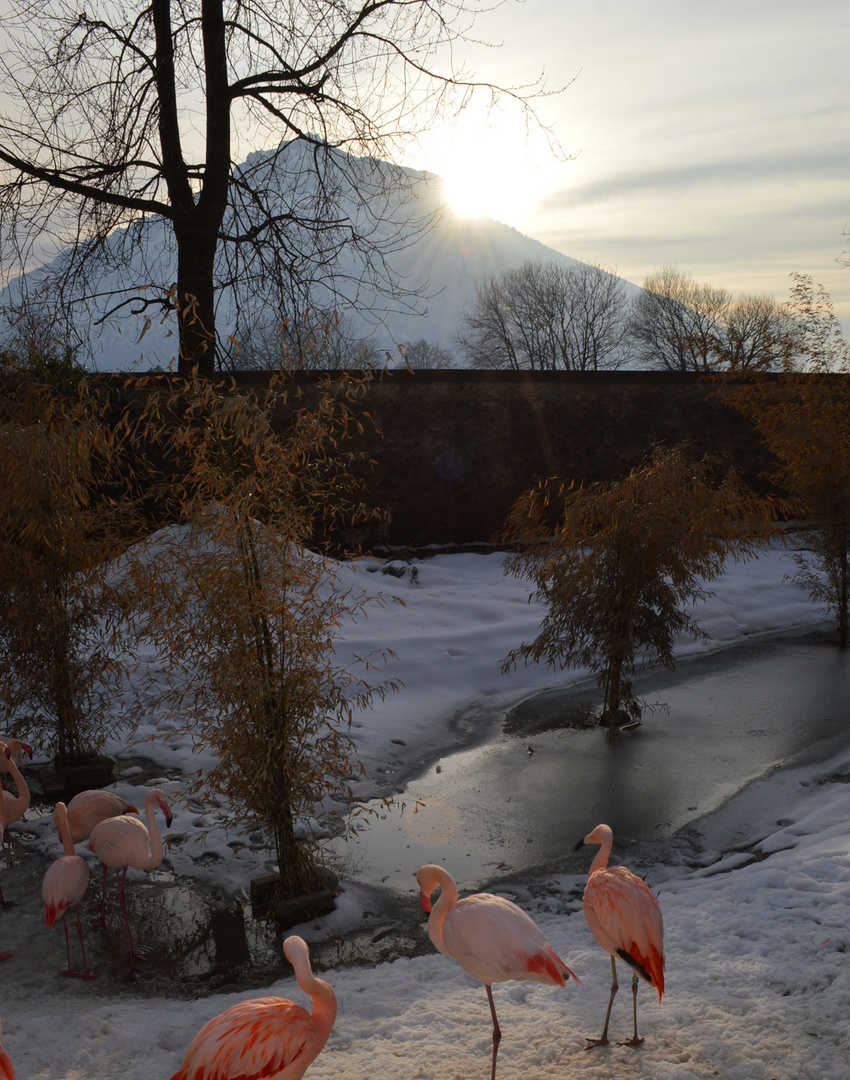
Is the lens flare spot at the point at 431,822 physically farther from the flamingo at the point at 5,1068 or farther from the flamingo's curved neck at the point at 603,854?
the flamingo at the point at 5,1068

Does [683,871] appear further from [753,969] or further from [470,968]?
[470,968]

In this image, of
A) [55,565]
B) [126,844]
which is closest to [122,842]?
[126,844]

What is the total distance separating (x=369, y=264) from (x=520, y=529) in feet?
14.4

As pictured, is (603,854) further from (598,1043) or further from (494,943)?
(494,943)

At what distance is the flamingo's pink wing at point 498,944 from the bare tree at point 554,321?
4827 centimetres

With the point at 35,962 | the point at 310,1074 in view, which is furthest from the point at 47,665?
the point at 310,1074

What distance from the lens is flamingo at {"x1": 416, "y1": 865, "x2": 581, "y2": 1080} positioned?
3744 millimetres

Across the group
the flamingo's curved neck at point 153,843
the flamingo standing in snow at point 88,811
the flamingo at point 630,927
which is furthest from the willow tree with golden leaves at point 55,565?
the flamingo at point 630,927

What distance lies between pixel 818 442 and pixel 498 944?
36.4ft

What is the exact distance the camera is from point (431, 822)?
7305 millimetres

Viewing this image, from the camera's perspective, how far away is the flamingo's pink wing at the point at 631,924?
3.85 metres

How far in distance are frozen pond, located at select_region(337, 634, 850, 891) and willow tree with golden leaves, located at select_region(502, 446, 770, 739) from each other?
78 centimetres

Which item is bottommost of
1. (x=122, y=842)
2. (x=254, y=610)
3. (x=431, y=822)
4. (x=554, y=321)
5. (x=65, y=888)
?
(x=431, y=822)

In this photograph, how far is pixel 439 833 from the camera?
7.09 m
